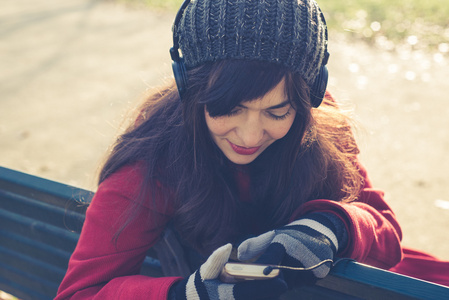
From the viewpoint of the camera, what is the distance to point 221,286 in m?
1.34

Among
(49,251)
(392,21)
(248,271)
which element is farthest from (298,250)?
(392,21)

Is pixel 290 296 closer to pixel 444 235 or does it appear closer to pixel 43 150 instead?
pixel 444 235

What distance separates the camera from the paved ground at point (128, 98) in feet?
12.1

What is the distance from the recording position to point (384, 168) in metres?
3.83

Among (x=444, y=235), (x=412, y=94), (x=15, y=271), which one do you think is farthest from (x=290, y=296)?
(x=412, y=94)

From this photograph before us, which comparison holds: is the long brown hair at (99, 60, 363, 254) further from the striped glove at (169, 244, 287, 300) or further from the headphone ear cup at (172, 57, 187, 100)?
the striped glove at (169, 244, 287, 300)

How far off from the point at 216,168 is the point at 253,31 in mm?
558

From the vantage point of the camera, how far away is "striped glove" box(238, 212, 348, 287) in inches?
54.1

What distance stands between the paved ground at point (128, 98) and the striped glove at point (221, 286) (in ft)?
5.02

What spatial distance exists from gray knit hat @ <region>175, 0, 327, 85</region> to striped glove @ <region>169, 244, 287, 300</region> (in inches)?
22.5

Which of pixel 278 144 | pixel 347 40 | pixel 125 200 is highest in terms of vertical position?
pixel 347 40

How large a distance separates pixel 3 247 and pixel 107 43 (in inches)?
177

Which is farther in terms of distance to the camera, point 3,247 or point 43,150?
point 43,150

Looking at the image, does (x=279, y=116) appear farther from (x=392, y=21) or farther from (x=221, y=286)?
(x=392, y=21)
